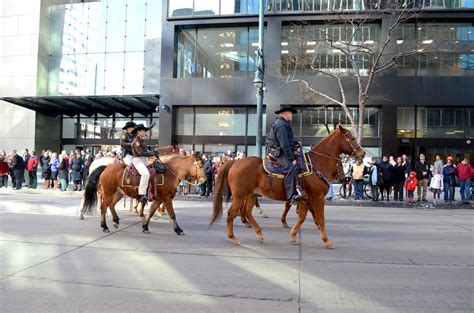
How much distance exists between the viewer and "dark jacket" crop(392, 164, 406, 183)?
1783 cm

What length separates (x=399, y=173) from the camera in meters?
17.9

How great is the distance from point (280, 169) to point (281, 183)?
27 cm

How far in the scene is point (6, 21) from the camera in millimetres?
32219

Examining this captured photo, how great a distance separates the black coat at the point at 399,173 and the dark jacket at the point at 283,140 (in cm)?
1209

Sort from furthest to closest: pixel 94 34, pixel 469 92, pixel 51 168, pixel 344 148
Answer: pixel 94 34, pixel 469 92, pixel 51 168, pixel 344 148

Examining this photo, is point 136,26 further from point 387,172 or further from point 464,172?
point 464,172

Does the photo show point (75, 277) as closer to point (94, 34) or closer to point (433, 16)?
point (433, 16)

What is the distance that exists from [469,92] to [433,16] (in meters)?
5.63

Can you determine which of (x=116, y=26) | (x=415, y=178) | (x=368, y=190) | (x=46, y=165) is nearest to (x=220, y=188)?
(x=415, y=178)

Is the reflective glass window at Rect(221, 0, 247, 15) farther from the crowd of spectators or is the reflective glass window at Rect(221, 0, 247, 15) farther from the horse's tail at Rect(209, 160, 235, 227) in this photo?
the horse's tail at Rect(209, 160, 235, 227)

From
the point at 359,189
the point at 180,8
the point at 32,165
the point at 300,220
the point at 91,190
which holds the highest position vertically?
the point at 180,8

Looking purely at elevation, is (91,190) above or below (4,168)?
below

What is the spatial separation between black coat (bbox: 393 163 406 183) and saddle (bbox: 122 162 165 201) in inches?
502

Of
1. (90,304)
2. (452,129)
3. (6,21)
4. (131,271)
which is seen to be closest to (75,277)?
(131,271)
